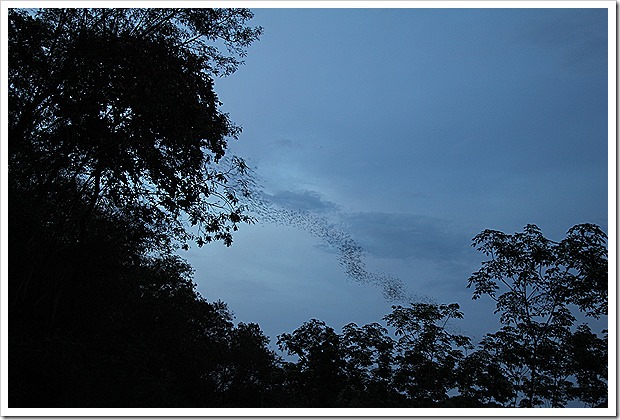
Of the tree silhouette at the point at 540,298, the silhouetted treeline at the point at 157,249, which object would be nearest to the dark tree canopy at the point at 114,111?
the silhouetted treeline at the point at 157,249

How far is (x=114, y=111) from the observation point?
5461mm

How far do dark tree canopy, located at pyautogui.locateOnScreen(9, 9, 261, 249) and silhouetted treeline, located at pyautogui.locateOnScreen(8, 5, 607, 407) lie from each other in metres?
0.01

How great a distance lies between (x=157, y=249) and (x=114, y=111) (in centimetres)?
230

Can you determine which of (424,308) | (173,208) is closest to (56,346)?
(173,208)

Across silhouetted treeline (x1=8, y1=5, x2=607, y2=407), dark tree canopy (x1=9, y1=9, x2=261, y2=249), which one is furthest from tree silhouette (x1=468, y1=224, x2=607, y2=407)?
dark tree canopy (x1=9, y1=9, x2=261, y2=249)

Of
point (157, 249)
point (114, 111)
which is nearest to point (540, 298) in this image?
point (157, 249)

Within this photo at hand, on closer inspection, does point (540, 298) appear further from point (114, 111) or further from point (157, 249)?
point (114, 111)

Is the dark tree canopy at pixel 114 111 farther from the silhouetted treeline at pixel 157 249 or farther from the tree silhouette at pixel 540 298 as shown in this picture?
the tree silhouette at pixel 540 298

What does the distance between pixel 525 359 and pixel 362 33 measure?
14.3ft

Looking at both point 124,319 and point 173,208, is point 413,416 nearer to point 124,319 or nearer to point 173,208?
point 173,208

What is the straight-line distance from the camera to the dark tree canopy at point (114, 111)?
17.4ft

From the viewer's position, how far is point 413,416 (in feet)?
14.1

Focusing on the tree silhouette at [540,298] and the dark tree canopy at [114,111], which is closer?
the dark tree canopy at [114,111]

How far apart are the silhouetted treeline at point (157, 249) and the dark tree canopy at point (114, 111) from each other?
0.01 m
